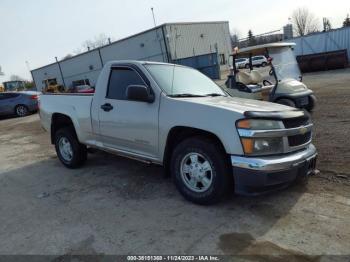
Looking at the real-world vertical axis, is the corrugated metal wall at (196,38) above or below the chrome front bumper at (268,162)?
above

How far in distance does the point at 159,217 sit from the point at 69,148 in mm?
3185

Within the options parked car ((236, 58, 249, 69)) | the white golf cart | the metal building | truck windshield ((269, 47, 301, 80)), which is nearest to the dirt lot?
the white golf cart

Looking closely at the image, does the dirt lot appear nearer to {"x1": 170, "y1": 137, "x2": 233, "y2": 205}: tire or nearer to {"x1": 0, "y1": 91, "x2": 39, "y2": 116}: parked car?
{"x1": 170, "y1": 137, "x2": 233, "y2": 205}: tire

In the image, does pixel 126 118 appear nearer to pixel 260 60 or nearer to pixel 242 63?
pixel 260 60

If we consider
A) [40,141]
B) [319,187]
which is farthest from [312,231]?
[40,141]

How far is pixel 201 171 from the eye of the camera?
4.42 meters

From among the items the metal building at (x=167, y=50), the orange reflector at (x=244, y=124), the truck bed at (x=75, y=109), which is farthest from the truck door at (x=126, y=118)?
the metal building at (x=167, y=50)

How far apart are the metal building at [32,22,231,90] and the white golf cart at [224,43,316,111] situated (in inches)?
821

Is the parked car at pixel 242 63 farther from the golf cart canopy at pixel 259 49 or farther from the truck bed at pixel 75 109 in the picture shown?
the truck bed at pixel 75 109

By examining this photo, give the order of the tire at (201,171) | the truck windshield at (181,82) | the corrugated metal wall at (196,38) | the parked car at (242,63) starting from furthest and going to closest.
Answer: the corrugated metal wall at (196,38) → the parked car at (242,63) → the truck windshield at (181,82) → the tire at (201,171)

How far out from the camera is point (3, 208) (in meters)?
5.13

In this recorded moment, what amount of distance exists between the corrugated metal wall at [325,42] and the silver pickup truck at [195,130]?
29.3m

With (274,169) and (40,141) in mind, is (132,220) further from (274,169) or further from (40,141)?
(40,141)

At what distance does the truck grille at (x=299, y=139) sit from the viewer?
13.9ft
